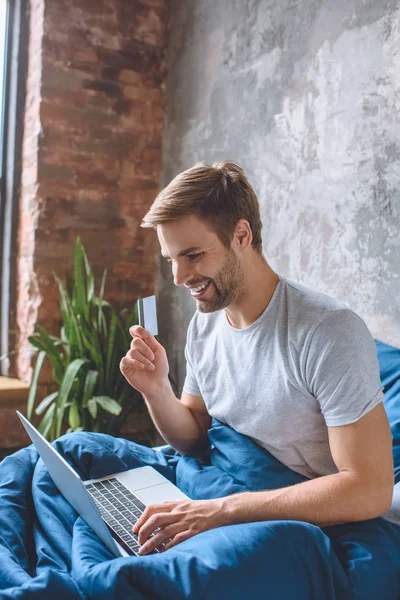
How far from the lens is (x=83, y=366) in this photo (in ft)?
9.90

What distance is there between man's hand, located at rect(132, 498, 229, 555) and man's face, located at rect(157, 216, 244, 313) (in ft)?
1.75

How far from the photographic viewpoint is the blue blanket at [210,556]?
3.39 feet

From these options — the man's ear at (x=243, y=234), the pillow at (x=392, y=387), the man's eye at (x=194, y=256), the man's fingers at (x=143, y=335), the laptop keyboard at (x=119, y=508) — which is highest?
the man's ear at (x=243, y=234)

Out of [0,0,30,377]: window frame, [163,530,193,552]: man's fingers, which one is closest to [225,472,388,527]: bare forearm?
[163,530,193,552]: man's fingers

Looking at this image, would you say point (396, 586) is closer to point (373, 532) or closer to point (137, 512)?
point (373, 532)

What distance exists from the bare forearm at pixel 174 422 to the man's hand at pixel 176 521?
491mm

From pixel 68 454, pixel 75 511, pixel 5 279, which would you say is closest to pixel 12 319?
pixel 5 279

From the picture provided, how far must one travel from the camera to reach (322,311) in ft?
4.75

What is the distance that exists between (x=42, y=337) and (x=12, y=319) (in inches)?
19.6

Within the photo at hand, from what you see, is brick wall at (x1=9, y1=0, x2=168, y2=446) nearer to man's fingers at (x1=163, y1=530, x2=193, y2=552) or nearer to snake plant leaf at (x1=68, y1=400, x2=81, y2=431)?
snake plant leaf at (x1=68, y1=400, x2=81, y2=431)

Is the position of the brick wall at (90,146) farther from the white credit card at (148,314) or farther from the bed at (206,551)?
the bed at (206,551)

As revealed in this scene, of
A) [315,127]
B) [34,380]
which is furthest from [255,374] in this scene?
[34,380]

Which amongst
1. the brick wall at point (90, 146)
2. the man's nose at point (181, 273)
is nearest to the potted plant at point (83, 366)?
the brick wall at point (90, 146)

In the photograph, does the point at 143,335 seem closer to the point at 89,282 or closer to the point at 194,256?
the point at 194,256
